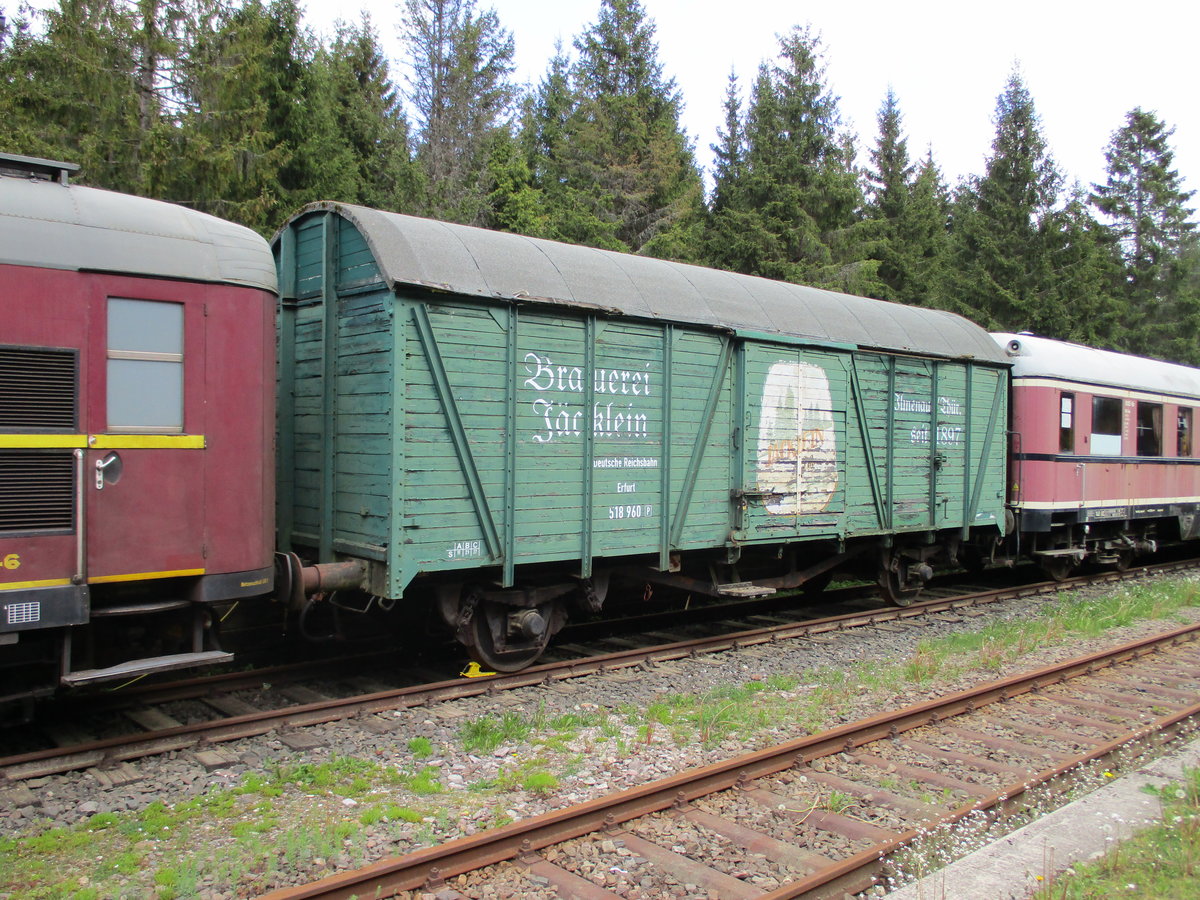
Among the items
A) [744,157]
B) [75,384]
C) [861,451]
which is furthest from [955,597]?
[744,157]

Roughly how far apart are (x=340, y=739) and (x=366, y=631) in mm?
3085

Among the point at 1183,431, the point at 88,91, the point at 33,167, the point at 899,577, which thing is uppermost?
the point at 88,91

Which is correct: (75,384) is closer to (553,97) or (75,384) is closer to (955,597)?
(955,597)

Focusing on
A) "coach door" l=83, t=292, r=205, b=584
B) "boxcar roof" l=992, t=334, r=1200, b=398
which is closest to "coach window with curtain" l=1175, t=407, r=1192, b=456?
"boxcar roof" l=992, t=334, r=1200, b=398

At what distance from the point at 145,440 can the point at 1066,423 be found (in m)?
12.3

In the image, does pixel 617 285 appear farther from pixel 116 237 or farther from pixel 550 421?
pixel 116 237

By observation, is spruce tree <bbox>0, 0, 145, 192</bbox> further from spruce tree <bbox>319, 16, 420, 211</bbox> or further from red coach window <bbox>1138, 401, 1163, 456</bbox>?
red coach window <bbox>1138, 401, 1163, 456</bbox>

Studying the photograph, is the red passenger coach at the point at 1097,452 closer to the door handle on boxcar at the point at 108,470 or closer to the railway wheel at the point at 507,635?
the railway wheel at the point at 507,635

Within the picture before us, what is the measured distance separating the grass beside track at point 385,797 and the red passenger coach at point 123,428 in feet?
3.40

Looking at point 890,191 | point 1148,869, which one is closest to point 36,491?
point 1148,869

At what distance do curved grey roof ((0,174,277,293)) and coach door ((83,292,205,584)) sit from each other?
8.0 inches

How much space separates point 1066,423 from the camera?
13.1 meters

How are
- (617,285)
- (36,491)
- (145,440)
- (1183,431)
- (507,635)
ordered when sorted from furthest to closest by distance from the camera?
(1183,431)
(617,285)
(507,635)
(145,440)
(36,491)

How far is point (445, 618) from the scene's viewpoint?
24.0 feet
